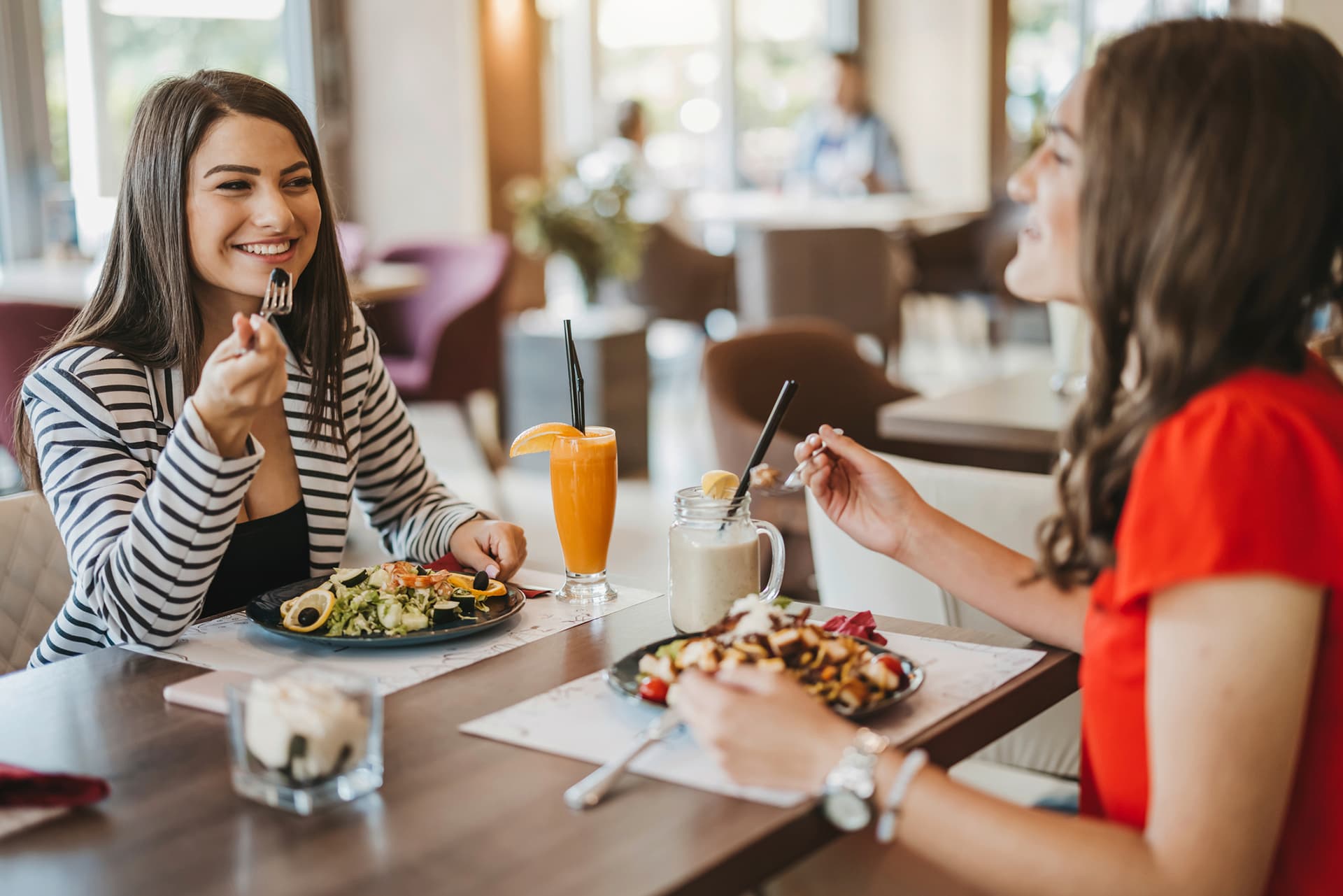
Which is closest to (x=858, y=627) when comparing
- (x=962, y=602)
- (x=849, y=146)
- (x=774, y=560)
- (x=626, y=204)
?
(x=774, y=560)

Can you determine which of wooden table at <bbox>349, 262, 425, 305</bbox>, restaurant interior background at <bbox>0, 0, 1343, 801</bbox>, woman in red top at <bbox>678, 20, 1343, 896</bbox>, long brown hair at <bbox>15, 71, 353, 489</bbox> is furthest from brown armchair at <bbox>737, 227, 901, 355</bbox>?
woman in red top at <bbox>678, 20, 1343, 896</bbox>

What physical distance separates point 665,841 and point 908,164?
9211 mm

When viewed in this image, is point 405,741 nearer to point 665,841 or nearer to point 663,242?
point 665,841

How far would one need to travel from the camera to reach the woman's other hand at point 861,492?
4.58 ft

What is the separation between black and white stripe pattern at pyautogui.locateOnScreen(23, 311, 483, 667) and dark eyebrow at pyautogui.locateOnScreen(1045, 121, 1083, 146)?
79 centimetres

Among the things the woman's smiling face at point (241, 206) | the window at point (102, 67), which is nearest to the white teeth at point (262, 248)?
the woman's smiling face at point (241, 206)

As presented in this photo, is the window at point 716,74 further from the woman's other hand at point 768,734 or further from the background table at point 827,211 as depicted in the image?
the woman's other hand at point 768,734

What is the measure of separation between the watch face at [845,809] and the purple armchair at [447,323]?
3577 mm

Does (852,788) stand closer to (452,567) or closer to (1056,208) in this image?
(1056,208)

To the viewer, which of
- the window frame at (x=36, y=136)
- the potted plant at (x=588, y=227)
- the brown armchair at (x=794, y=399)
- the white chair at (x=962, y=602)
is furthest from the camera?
the window frame at (x=36, y=136)

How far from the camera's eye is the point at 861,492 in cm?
142

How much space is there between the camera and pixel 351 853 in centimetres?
90

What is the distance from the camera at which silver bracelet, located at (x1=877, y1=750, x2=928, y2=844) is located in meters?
0.97

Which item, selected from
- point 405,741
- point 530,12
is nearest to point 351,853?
point 405,741
